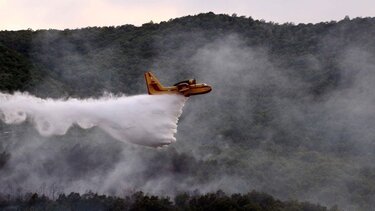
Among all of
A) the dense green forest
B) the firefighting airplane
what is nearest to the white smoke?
the firefighting airplane

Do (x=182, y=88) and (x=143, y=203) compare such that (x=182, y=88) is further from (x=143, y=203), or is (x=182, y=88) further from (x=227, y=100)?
(x=227, y=100)

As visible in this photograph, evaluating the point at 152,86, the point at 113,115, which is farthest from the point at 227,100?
the point at 152,86

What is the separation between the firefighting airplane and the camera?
62656 millimetres

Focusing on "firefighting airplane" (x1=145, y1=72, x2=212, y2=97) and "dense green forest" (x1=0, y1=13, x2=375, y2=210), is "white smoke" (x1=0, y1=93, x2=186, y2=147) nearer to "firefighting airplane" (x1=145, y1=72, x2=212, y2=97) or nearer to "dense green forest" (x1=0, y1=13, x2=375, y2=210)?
"firefighting airplane" (x1=145, y1=72, x2=212, y2=97)

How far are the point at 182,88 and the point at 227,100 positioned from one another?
286ft

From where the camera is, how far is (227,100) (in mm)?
150000

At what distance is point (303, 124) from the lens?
140000 mm

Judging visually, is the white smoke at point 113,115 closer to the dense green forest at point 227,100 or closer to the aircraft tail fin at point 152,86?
the aircraft tail fin at point 152,86

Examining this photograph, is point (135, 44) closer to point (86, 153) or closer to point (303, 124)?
point (303, 124)

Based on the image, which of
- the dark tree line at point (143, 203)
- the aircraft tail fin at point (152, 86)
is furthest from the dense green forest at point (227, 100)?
the aircraft tail fin at point (152, 86)

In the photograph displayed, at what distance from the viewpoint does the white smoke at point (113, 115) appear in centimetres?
6322

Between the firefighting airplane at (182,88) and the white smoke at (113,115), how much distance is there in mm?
366

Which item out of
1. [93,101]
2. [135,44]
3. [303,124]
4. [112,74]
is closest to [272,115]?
[303,124]

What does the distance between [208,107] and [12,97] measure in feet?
265
